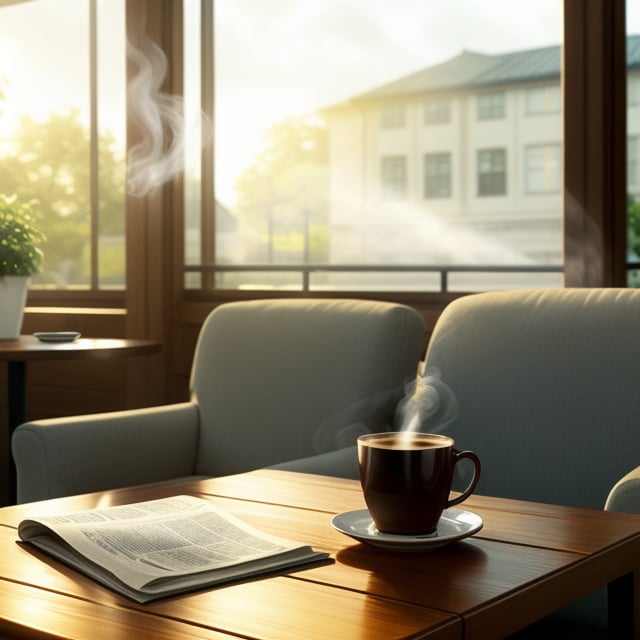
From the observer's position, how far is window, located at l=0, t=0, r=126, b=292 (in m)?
3.83

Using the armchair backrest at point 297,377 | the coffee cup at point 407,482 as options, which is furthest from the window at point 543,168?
the coffee cup at point 407,482

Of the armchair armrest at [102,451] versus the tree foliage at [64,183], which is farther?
the tree foliage at [64,183]

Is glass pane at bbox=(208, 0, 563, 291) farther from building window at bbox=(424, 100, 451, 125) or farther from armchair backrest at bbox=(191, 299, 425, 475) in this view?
armchair backrest at bbox=(191, 299, 425, 475)

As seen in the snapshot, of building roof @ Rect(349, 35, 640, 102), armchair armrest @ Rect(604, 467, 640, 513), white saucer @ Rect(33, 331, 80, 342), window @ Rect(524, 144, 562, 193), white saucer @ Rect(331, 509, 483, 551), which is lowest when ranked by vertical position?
armchair armrest @ Rect(604, 467, 640, 513)

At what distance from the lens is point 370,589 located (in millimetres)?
878

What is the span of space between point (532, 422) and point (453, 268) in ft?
4.15

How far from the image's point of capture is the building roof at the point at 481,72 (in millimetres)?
2801

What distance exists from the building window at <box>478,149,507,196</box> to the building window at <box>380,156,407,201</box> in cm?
25

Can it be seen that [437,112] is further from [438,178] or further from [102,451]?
[102,451]

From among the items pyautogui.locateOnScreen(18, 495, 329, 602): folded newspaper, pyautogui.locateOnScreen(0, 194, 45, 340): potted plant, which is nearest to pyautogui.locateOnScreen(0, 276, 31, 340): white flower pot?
pyautogui.locateOnScreen(0, 194, 45, 340): potted plant

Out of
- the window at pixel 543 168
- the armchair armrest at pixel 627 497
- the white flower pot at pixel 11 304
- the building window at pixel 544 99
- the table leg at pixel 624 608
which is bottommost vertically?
the table leg at pixel 624 608

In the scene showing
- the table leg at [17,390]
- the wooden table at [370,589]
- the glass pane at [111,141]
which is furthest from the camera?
the glass pane at [111,141]

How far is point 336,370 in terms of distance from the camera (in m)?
2.21

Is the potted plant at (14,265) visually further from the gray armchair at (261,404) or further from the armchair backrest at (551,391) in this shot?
the armchair backrest at (551,391)
